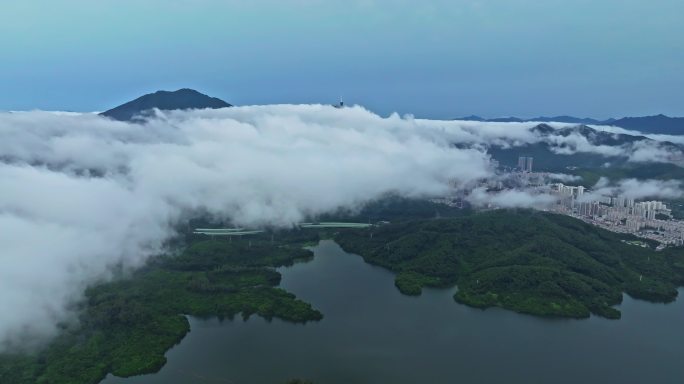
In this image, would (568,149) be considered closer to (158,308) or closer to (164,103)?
(164,103)

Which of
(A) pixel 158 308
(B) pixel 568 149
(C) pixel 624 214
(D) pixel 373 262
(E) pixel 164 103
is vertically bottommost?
(A) pixel 158 308

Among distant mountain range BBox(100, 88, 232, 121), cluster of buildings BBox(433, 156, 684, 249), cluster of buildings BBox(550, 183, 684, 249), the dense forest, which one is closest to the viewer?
the dense forest

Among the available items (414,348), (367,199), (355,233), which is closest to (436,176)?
(367,199)

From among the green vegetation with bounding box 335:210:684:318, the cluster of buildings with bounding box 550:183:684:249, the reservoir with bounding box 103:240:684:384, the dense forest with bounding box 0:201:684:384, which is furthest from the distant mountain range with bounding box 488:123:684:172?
the reservoir with bounding box 103:240:684:384

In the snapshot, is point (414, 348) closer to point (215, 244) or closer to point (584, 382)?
point (584, 382)

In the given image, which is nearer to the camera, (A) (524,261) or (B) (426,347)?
(B) (426,347)

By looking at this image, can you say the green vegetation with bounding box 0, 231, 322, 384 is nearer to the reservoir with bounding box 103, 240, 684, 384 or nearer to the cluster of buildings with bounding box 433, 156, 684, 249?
the reservoir with bounding box 103, 240, 684, 384

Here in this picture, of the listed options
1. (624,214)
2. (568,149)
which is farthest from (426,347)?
(568,149)

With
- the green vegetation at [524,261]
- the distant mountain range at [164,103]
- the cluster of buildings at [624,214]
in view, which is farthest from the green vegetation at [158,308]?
the distant mountain range at [164,103]
